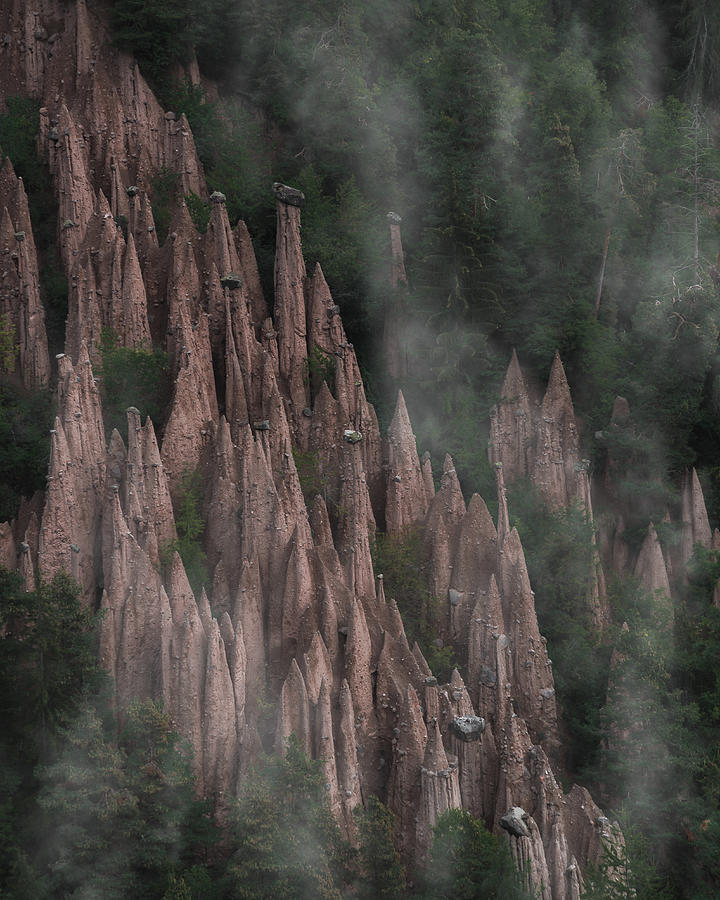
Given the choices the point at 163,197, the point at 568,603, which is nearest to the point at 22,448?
the point at 163,197

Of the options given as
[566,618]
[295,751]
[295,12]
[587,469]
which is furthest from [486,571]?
[295,12]

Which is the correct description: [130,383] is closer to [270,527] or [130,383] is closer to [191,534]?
[191,534]

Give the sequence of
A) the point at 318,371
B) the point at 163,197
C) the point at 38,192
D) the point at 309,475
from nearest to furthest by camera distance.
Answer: the point at 309,475 < the point at 318,371 < the point at 38,192 < the point at 163,197

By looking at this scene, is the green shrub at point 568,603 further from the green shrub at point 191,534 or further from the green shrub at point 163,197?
the green shrub at point 163,197

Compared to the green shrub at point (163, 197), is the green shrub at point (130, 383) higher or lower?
lower

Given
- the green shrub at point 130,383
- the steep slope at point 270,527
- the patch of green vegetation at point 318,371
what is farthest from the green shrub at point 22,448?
the patch of green vegetation at point 318,371

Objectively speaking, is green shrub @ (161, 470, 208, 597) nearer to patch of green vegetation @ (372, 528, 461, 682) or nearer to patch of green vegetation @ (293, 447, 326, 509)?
patch of green vegetation @ (293, 447, 326, 509)

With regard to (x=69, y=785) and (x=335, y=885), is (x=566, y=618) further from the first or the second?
(x=69, y=785)

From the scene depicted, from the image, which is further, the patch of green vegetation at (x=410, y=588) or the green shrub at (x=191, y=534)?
the patch of green vegetation at (x=410, y=588)
